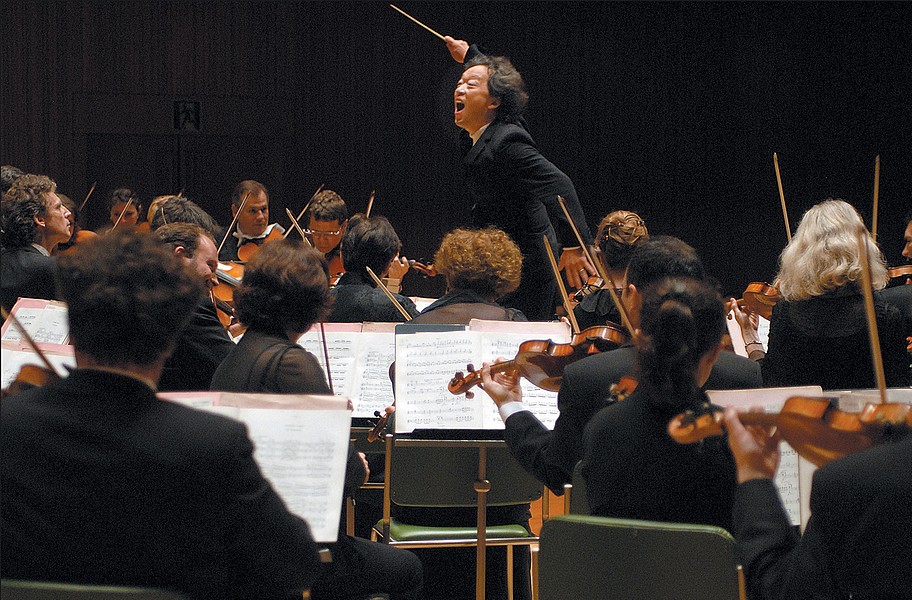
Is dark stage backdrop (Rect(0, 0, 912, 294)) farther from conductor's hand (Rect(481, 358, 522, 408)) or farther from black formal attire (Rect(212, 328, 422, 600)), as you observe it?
black formal attire (Rect(212, 328, 422, 600))

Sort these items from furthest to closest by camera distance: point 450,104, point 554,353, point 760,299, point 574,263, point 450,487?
point 450,104 < point 760,299 < point 574,263 < point 450,487 < point 554,353

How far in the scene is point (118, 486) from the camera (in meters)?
1.36

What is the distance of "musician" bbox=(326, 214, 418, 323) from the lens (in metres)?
3.78

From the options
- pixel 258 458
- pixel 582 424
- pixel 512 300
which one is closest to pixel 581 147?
pixel 512 300

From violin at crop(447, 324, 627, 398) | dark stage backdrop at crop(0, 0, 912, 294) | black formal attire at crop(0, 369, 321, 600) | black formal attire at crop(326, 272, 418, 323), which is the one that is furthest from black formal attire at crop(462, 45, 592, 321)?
dark stage backdrop at crop(0, 0, 912, 294)

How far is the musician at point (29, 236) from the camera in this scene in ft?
11.4

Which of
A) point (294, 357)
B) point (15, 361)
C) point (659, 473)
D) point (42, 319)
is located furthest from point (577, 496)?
point (42, 319)

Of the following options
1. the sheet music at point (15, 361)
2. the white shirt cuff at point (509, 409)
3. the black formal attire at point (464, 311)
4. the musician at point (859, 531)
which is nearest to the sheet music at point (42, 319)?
the sheet music at point (15, 361)

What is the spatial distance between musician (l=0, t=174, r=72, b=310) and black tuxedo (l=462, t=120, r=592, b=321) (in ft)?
5.20

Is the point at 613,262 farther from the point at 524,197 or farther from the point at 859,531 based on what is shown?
the point at 859,531

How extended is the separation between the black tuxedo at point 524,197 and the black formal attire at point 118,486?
2.66m

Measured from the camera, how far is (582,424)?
2.24 meters

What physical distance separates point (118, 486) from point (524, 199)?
282 centimetres

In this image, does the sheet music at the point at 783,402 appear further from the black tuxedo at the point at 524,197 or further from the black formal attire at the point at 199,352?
the black tuxedo at the point at 524,197
